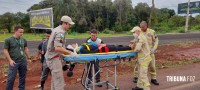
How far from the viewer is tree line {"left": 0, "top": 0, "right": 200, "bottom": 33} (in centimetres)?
5706

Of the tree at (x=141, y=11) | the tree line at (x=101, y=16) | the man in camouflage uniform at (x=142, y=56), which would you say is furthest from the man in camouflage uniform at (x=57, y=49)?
the tree at (x=141, y=11)

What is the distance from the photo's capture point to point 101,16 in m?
62.8

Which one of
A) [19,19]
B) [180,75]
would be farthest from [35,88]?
[19,19]

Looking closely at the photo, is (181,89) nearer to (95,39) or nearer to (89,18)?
(95,39)

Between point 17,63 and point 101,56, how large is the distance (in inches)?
75.4

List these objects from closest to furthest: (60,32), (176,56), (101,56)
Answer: (60,32) < (101,56) < (176,56)

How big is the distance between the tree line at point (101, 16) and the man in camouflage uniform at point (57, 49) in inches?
→ 2009

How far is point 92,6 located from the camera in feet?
200

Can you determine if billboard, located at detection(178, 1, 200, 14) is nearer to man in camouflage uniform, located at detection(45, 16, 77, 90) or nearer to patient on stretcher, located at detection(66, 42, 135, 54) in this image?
patient on stretcher, located at detection(66, 42, 135, 54)

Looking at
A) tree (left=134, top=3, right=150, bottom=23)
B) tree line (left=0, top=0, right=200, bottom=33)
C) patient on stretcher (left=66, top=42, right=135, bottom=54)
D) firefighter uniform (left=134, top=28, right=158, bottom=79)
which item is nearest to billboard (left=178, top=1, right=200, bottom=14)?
tree line (left=0, top=0, right=200, bottom=33)

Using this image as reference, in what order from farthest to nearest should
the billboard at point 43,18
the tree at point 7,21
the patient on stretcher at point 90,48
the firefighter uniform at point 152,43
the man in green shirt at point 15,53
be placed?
the tree at point 7,21, the billboard at point 43,18, the firefighter uniform at point 152,43, the man in green shirt at point 15,53, the patient on stretcher at point 90,48

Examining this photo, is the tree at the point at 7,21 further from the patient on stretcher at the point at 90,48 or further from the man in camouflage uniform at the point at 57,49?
the man in camouflage uniform at the point at 57,49

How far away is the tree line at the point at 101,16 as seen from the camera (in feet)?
187

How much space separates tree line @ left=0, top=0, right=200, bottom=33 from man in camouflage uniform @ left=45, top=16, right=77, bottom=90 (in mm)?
51031
